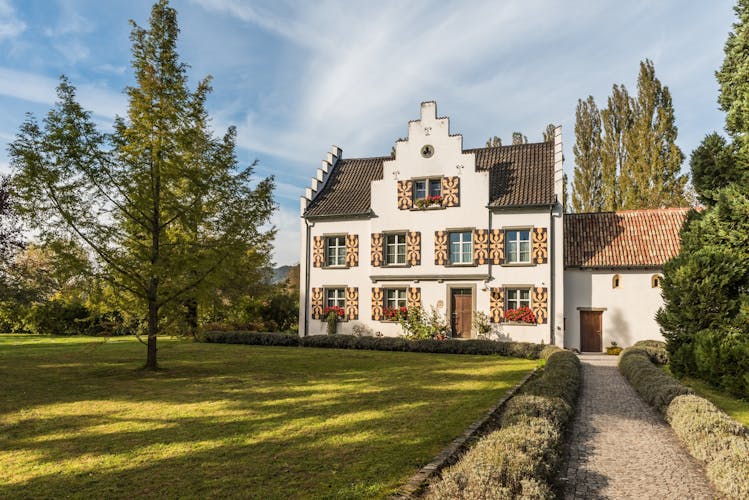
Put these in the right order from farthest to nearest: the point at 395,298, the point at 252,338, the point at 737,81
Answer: the point at 252,338
the point at 395,298
the point at 737,81

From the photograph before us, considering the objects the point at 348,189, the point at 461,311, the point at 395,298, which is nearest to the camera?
the point at 461,311

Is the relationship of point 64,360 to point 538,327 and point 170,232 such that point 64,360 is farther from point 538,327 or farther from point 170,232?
point 538,327

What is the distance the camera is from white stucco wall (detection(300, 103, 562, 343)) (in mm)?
22797

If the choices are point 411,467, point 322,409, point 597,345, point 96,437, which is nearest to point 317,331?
point 597,345

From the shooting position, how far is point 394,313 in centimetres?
2448

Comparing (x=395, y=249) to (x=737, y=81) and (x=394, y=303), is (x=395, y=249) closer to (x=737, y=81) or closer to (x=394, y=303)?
(x=394, y=303)

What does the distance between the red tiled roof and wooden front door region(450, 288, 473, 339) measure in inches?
199

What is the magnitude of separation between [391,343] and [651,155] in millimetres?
22710

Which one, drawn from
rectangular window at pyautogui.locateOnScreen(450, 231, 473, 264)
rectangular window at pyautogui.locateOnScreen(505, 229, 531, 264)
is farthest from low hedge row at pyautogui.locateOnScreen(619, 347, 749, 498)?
rectangular window at pyautogui.locateOnScreen(450, 231, 473, 264)

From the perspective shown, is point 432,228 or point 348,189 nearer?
point 432,228

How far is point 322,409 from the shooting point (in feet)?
30.6

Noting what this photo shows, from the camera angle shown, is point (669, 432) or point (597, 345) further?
point (597, 345)

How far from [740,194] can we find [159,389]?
52.7 feet

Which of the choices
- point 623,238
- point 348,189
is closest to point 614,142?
point 623,238
